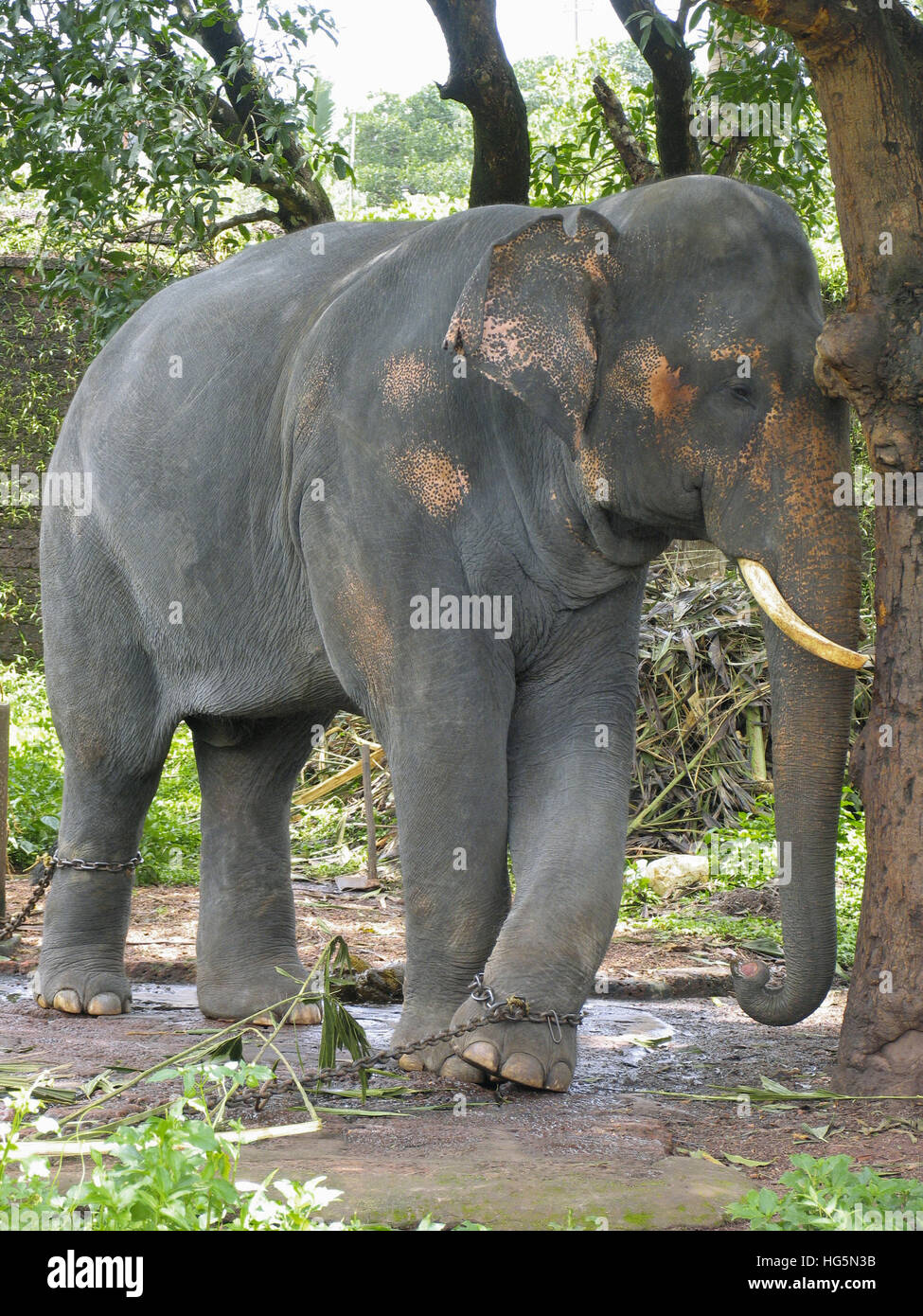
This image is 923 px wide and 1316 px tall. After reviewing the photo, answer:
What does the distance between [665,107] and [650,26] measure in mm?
741

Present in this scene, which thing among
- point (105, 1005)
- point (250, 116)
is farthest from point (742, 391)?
point (250, 116)

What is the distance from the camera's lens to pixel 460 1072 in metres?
3.88

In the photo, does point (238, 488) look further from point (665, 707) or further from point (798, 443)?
point (665, 707)

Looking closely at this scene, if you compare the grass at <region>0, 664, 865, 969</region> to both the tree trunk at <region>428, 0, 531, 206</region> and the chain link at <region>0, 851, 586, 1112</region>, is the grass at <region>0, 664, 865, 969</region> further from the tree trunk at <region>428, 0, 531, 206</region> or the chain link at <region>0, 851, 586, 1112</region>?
the tree trunk at <region>428, 0, 531, 206</region>

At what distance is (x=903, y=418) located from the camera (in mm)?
3625

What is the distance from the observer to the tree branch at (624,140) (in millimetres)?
7047

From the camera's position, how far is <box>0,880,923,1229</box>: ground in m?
2.86

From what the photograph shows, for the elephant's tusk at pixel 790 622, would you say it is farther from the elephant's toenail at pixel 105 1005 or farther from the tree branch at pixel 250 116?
the tree branch at pixel 250 116

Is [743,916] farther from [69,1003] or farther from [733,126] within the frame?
[733,126]

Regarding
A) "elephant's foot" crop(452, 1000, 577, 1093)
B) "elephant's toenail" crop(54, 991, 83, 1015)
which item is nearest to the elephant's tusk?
"elephant's foot" crop(452, 1000, 577, 1093)

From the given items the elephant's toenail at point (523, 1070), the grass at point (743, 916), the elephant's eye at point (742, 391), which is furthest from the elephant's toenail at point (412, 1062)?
the grass at point (743, 916)

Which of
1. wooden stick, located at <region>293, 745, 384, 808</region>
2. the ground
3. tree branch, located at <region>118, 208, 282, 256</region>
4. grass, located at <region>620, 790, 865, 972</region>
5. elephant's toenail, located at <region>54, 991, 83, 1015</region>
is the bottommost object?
the ground

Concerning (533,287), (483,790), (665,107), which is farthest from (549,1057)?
(665,107)

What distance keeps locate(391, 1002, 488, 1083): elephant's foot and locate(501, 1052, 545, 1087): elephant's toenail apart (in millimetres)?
115
